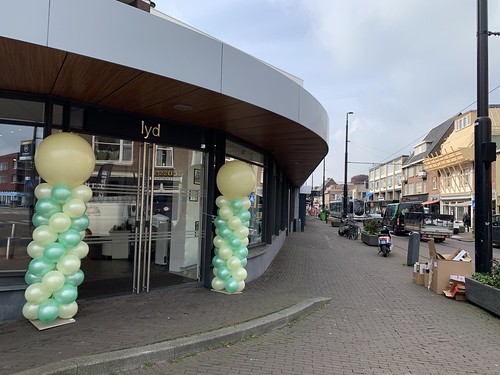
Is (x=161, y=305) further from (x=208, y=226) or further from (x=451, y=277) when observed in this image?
(x=451, y=277)

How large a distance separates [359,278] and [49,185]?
7.56 metres

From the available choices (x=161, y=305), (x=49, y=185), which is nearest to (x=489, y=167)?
(x=161, y=305)

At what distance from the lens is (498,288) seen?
6.53m

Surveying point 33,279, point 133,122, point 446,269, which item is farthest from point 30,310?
point 446,269

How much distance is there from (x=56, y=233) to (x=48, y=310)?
2.94 ft

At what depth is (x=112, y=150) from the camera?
21.0 feet

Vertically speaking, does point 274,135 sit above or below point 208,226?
above

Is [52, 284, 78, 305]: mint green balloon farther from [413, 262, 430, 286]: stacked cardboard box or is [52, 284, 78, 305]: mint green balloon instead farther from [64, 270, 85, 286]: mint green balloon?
[413, 262, 430, 286]: stacked cardboard box

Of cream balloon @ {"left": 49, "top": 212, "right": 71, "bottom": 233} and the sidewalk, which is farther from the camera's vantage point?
cream balloon @ {"left": 49, "top": 212, "right": 71, "bottom": 233}

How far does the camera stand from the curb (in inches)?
148

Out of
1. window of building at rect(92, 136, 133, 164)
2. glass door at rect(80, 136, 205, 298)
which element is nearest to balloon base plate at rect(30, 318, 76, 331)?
glass door at rect(80, 136, 205, 298)

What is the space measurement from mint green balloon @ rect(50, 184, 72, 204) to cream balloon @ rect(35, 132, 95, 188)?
0.07 metres

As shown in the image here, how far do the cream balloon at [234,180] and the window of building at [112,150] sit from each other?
159 centimetres

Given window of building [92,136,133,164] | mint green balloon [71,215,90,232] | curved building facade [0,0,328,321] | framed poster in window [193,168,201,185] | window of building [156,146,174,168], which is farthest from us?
framed poster in window [193,168,201,185]
